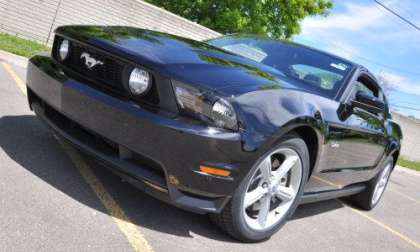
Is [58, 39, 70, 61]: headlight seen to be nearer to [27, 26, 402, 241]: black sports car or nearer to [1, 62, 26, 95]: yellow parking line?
[27, 26, 402, 241]: black sports car

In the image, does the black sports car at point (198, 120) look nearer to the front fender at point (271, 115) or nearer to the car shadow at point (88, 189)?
the front fender at point (271, 115)

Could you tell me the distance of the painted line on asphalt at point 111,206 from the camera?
2.89m

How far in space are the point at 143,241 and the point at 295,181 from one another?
1.22m

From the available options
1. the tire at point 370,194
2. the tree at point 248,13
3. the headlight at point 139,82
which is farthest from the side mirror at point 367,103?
the tree at point 248,13

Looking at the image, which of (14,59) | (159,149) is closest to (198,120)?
(159,149)

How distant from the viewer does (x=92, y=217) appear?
303 centimetres

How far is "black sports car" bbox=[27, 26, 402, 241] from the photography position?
2854 mm

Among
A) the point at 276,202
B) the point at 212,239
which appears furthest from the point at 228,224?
the point at 276,202

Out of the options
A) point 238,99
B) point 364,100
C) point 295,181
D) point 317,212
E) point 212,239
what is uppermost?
point 238,99

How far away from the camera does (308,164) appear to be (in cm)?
358

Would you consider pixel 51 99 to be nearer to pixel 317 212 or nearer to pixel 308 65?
pixel 308 65

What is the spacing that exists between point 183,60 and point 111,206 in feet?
3.43

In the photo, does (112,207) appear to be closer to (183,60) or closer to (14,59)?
(183,60)

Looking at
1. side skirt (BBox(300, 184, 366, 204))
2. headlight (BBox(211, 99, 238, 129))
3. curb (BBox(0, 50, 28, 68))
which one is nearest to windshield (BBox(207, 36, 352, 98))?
side skirt (BBox(300, 184, 366, 204))
